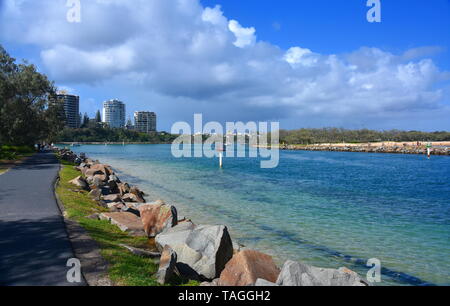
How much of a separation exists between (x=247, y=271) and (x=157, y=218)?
19.6ft

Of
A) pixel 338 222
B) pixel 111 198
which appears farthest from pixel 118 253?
pixel 338 222

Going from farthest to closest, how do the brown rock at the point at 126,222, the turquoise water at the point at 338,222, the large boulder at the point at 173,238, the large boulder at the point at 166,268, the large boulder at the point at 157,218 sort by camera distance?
the large boulder at the point at 157,218 → the brown rock at the point at 126,222 → the turquoise water at the point at 338,222 → the large boulder at the point at 173,238 → the large boulder at the point at 166,268

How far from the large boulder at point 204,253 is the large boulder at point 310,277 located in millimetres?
2137

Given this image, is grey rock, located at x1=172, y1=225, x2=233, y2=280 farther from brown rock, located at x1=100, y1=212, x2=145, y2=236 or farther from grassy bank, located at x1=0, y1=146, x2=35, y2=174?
grassy bank, located at x1=0, y1=146, x2=35, y2=174

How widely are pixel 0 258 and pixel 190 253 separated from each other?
428 centimetres

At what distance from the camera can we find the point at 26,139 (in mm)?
43562

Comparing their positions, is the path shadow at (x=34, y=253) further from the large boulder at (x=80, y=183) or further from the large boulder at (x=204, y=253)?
the large boulder at (x=80, y=183)

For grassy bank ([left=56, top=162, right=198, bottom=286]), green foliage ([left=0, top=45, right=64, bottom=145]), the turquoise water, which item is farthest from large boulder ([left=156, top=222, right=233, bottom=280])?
green foliage ([left=0, top=45, right=64, bottom=145])

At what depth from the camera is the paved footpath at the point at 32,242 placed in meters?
6.21

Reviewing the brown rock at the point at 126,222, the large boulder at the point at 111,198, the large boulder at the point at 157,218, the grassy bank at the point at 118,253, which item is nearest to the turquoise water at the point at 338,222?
the large boulder at the point at 157,218

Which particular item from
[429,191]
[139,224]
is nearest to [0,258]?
[139,224]

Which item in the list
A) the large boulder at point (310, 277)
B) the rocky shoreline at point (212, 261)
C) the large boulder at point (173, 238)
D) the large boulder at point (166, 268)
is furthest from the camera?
the large boulder at point (173, 238)

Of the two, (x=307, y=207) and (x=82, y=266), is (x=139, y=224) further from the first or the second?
(x=307, y=207)

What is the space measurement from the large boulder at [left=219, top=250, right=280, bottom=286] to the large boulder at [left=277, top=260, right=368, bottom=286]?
76 centimetres
